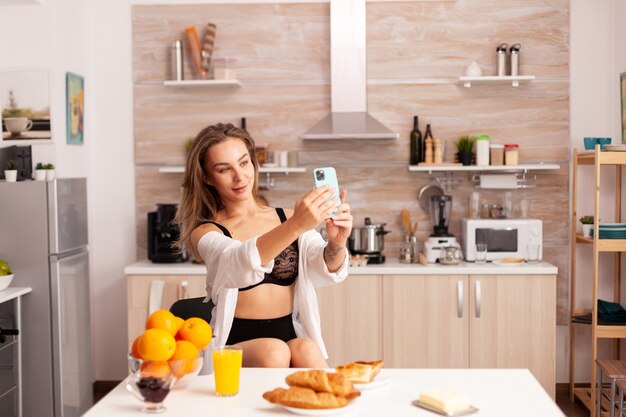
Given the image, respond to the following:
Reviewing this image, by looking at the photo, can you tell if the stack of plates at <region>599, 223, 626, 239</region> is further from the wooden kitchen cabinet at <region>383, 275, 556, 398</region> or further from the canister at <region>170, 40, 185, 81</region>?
the canister at <region>170, 40, 185, 81</region>

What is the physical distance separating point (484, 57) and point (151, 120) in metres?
2.07

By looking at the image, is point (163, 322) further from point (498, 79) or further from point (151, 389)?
point (498, 79)

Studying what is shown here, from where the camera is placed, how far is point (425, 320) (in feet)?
14.8

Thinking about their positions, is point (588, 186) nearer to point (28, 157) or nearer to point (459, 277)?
point (459, 277)

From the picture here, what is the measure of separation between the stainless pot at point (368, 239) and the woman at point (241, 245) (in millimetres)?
1810

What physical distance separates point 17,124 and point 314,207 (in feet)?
8.86

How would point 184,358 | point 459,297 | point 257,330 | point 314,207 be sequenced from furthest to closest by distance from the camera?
1. point 459,297
2. point 257,330
3. point 314,207
4. point 184,358

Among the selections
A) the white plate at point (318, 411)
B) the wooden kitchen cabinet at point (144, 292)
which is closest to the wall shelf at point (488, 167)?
the wooden kitchen cabinet at point (144, 292)

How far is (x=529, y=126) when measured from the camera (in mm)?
4879

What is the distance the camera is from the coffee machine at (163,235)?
4688 mm

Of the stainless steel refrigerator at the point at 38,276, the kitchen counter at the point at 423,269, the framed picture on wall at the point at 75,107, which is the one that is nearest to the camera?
the stainless steel refrigerator at the point at 38,276

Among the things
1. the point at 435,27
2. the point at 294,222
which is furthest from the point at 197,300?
the point at 435,27

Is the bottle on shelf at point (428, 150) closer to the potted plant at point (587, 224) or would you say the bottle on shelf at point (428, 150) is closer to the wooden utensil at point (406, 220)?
the wooden utensil at point (406, 220)

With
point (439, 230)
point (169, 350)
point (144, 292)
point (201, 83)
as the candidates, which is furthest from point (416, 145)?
point (169, 350)
